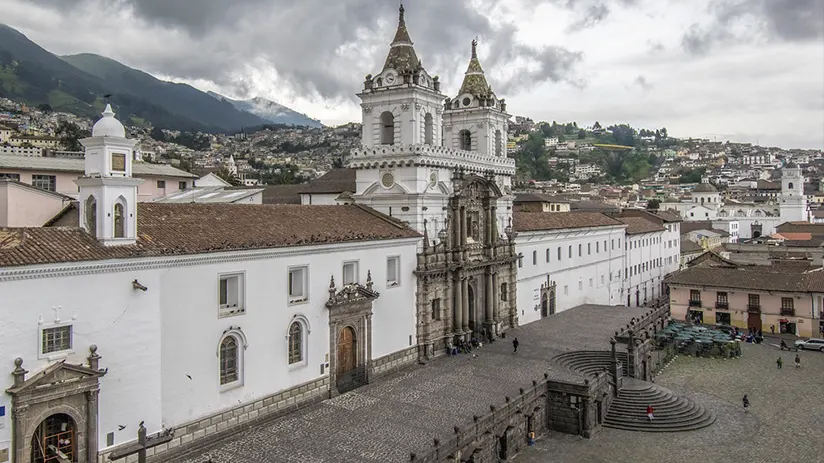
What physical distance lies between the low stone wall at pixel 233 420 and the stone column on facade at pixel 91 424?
0.34m

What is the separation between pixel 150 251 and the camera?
18.1 meters

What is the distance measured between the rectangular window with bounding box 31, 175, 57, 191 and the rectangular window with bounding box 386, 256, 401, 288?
17394mm

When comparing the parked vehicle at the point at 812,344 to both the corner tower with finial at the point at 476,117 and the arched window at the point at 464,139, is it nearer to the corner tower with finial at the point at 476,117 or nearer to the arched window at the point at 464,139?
the corner tower with finial at the point at 476,117

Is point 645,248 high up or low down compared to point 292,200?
down

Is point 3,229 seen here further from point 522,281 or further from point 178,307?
point 522,281

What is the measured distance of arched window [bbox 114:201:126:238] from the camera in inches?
708

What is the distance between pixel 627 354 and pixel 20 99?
7849 inches

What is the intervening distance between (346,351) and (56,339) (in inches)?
483

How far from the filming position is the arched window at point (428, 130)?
33.3 m

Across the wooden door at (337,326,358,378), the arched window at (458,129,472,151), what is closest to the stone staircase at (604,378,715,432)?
the wooden door at (337,326,358,378)

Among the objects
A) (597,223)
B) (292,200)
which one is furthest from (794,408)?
(292,200)

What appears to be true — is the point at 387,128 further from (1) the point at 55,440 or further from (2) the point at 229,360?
(1) the point at 55,440

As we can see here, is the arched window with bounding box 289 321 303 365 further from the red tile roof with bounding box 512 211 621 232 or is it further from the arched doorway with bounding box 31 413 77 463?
the red tile roof with bounding box 512 211 621 232

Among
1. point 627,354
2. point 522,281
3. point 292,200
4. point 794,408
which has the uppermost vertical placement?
point 292,200
